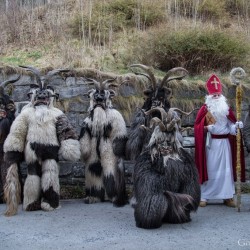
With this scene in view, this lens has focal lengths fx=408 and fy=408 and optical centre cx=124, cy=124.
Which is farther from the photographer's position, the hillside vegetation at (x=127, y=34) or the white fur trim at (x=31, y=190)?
the hillside vegetation at (x=127, y=34)

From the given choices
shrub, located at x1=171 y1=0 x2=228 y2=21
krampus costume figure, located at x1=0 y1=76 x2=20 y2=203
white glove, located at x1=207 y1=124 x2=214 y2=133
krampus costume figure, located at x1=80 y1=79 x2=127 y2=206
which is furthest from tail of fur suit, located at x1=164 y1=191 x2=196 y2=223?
shrub, located at x1=171 y1=0 x2=228 y2=21

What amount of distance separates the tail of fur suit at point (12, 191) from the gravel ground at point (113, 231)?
4.9 inches

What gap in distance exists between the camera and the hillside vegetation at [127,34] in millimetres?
7531

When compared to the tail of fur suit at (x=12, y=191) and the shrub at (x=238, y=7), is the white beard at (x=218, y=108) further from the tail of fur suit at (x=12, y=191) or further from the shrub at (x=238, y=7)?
the shrub at (x=238, y=7)

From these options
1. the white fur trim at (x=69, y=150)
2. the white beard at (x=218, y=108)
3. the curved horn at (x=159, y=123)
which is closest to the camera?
the curved horn at (x=159, y=123)

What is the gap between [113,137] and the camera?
19.3 feet

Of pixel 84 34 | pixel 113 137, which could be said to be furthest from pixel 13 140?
pixel 84 34

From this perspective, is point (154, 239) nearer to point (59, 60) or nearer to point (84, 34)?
point (59, 60)

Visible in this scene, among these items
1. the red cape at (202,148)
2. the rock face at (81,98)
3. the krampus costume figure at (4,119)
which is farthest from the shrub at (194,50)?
the krampus costume figure at (4,119)

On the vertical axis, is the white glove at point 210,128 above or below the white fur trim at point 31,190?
above

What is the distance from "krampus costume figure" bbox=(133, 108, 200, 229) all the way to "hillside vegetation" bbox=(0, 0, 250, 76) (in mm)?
2645

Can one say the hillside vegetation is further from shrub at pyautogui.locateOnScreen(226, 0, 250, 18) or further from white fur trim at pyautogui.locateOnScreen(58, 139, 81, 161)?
white fur trim at pyautogui.locateOnScreen(58, 139, 81, 161)

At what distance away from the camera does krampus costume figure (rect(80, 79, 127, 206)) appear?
229 inches

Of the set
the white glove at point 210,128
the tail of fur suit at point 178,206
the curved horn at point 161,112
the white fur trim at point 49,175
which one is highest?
the curved horn at point 161,112
